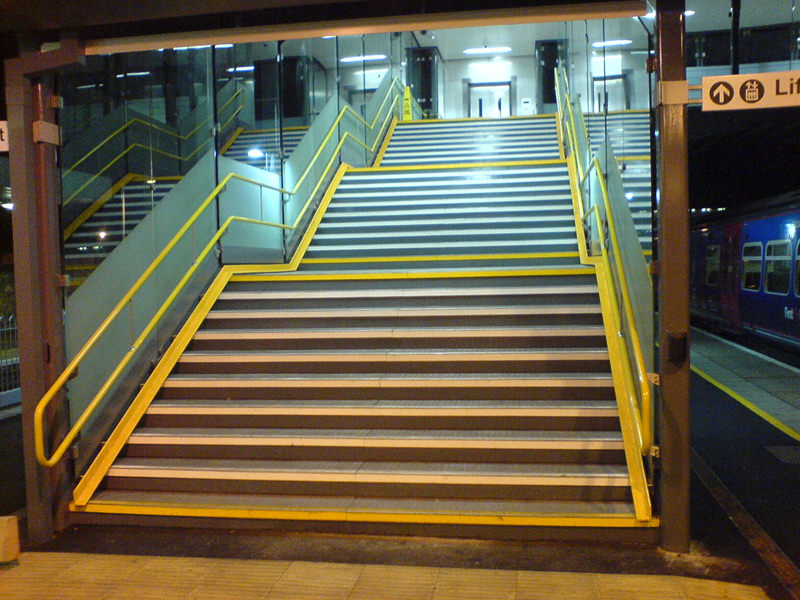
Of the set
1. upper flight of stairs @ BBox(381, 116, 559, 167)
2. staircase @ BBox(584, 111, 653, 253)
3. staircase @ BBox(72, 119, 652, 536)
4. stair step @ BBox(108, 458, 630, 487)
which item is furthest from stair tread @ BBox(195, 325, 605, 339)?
upper flight of stairs @ BBox(381, 116, 559, 167)

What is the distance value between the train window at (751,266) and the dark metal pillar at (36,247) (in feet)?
38.1

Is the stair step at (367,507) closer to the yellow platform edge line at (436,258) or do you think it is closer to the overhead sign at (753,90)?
the overhead sign at (753,90)

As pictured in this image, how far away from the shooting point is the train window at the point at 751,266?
485 inches

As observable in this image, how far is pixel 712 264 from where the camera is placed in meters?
15.2

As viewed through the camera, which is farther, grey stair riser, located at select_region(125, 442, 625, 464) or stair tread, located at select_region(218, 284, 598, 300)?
stair tread, located at select_region(218, 284, 598, 300)

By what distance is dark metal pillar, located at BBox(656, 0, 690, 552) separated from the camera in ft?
13.0

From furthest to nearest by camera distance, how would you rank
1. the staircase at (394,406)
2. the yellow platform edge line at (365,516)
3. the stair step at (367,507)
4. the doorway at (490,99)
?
the doorway at (490,99)
the staircase at (394,406)
the stair step at (367,507)
the yellow platform edge line at (365,516)

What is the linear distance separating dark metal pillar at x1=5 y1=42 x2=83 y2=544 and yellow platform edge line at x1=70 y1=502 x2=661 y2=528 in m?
0.35

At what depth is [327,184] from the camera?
35.7ft

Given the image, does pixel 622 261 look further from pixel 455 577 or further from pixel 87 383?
pixel 87 383

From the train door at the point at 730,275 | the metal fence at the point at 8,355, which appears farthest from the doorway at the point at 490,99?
the metal fence at the point at 8,355

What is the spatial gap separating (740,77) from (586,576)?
9.43 ft

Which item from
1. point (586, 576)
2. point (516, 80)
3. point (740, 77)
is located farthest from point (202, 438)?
point (516, 80)

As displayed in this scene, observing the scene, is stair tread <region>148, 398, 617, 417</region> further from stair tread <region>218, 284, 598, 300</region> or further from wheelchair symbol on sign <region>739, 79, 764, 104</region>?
wheelchair symbol on sign <region>739, 79, 764, 104</region>
